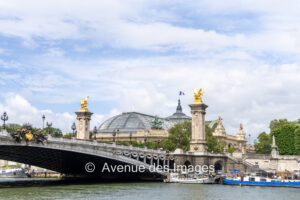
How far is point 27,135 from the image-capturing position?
173ft

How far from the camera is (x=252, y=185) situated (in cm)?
6681

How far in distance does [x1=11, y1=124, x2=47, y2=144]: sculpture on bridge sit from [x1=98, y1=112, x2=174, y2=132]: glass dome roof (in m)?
87.4

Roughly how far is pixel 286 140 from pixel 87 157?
5117cm

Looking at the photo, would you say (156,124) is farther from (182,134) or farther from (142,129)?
(182,134)

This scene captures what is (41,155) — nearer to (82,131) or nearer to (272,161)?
(82,131)

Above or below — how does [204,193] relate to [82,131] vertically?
below

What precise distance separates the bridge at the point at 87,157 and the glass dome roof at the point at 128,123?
207ft

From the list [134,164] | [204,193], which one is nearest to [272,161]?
[134,164]

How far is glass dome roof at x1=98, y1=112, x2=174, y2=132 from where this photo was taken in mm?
144500

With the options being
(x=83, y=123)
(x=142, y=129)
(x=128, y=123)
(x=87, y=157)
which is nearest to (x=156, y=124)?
(x=142, y=129)

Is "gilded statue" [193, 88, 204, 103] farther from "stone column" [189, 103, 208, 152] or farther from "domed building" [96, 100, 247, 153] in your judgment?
"domed building" [96, 100, 247, 153]

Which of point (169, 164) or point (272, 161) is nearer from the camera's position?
point (169, 164)

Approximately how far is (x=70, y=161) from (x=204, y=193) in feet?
87.4

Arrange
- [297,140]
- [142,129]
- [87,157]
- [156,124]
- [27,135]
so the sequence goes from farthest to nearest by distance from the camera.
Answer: [142,129], [156,124], [297,140], [87,157], [27,135]
